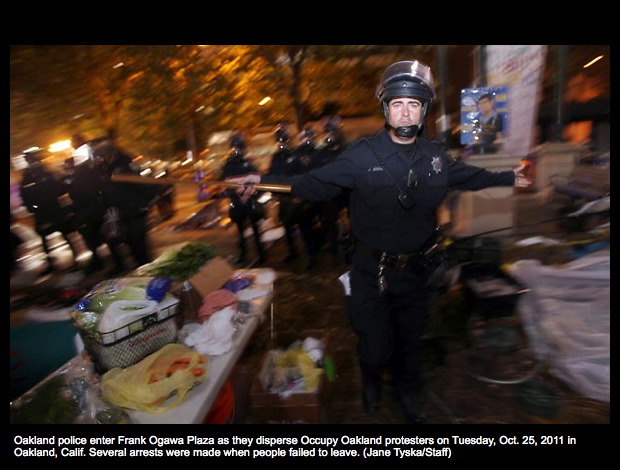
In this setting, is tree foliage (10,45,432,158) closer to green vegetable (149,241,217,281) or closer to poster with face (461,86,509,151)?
poster with face (461,86,509,151)

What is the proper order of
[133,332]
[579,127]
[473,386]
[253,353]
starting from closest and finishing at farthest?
[133,332] → [473,386] → [253,353] → [579,127]

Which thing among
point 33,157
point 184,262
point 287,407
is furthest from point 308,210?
point 33,157

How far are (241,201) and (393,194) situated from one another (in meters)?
3.36

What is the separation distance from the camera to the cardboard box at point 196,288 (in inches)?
123

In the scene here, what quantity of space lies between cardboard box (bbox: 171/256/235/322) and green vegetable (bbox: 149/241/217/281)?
21 centimetres

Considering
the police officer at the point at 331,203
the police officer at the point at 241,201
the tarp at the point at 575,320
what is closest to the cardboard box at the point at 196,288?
the police officer at the point at 241,201

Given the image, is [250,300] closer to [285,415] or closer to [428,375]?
[285,415]

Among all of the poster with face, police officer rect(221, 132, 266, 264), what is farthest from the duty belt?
the poster with face

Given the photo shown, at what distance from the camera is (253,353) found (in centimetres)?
383

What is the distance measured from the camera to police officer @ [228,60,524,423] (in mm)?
2570
